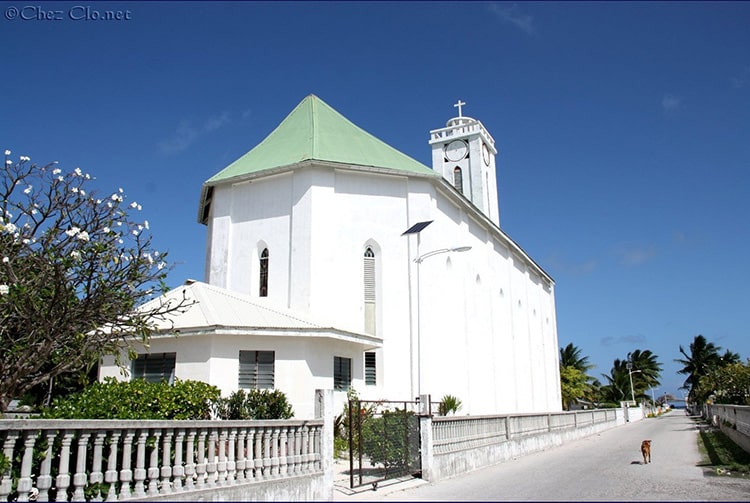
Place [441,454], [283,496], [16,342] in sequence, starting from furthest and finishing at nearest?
[441,454] < [16,342] < [283,496]

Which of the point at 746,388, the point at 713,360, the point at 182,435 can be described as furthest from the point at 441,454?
the point at 713,360

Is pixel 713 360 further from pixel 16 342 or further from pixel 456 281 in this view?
pixel 16 342

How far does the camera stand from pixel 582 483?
517 inches

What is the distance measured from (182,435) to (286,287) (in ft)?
50.8

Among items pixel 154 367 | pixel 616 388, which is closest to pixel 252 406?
pixel 154 367

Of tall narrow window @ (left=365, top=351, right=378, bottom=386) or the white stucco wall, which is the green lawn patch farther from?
tall narrow window @ (left=365, top=351, right=378, bottom=386)

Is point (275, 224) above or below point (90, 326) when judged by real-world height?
above

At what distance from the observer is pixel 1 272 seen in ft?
39.5

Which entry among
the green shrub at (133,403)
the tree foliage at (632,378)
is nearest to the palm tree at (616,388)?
the tree foliage at (632,378)

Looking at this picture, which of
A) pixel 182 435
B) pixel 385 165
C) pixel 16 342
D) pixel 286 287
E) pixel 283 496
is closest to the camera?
pixel 182 435

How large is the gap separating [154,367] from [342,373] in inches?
239

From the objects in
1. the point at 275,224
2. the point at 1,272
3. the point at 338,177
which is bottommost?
the point at 1,272

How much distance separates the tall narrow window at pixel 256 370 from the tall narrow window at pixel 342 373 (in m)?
2.38

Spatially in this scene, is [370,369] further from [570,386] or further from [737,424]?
[570,386]
